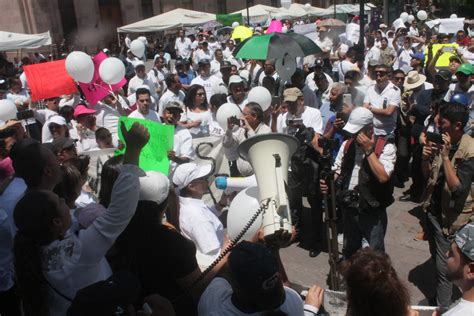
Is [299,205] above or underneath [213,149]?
underneath

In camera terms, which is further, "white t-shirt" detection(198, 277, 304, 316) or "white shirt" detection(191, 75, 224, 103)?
"white shirt" detection(191, 75, 224, 103)

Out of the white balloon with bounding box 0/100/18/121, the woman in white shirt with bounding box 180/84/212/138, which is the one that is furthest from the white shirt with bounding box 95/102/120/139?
the white balloon with bounding box 0/100/18/121

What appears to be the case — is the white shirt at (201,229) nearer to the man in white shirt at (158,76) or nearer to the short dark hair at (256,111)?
the short dark hair at (256,111)

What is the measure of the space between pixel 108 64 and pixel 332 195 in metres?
4.24

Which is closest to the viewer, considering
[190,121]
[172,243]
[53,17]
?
[172,243]

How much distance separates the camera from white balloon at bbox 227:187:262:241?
2.79 metres

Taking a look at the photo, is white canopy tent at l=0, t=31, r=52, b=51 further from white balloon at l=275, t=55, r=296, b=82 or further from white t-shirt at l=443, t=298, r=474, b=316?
white t-shirt at l=443, t=298, r=474, b=316

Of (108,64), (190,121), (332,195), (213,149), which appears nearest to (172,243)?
(332,195)

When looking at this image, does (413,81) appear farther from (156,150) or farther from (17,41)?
(17,41)

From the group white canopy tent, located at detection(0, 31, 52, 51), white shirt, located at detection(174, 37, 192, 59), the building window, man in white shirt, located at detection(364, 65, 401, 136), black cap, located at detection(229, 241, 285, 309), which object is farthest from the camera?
the building window

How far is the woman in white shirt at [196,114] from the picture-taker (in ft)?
19.3

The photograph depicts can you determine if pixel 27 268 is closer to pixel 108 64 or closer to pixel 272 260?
pixel 272 260

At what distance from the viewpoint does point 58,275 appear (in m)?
2.02

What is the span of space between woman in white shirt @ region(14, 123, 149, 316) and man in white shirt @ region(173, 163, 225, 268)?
0.83 meters
